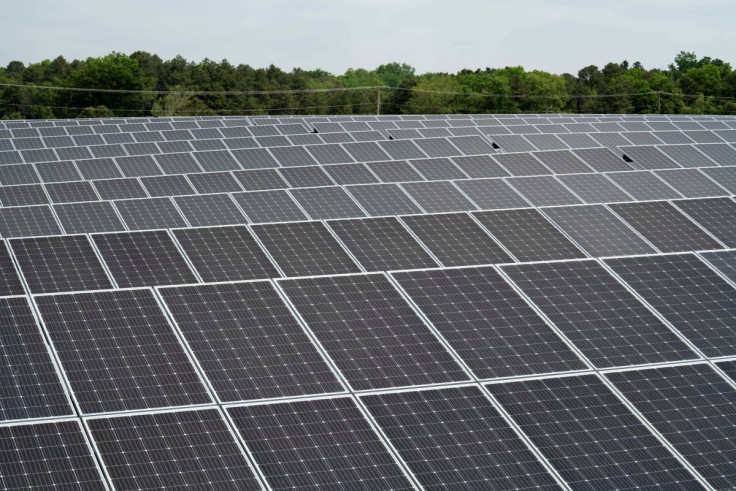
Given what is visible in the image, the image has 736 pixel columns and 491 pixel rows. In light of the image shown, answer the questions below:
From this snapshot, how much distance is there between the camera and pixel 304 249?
25.2 m

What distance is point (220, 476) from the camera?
15.9 m

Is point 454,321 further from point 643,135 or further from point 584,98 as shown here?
point 584,98

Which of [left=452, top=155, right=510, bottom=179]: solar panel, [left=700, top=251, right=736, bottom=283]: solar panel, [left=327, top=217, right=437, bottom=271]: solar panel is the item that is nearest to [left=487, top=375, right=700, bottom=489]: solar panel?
[left=327, top=217, right=437, bottom=271]: solar panel

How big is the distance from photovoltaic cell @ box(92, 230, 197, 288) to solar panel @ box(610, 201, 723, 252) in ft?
44.3

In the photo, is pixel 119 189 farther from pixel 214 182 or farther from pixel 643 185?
pixel 643 185

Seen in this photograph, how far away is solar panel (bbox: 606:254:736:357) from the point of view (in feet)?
70.8

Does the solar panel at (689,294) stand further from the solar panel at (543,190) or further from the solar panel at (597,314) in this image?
the solar panel at (543,190)

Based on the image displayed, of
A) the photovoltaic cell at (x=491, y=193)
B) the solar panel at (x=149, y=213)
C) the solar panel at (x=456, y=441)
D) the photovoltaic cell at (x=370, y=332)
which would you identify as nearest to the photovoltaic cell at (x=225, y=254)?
the photovoltaic cell at (x=370, y=332)

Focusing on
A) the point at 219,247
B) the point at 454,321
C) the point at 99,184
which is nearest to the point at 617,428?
the point at 454,321

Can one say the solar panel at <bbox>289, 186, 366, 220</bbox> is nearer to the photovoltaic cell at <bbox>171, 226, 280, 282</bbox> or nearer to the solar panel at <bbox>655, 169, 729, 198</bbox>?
the photovoltaic cell at <bbox>171, 226, 280, 282</bbox>

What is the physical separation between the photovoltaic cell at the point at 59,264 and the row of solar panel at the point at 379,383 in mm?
1407

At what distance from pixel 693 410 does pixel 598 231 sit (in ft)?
32.1

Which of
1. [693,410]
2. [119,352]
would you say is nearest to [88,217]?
[119,352]

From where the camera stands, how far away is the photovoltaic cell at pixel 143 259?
23.0 metres
